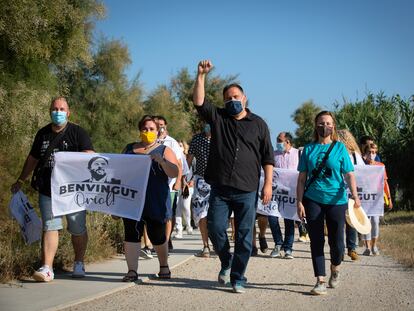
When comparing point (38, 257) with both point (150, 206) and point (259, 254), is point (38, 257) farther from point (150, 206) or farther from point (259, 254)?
point (259, 254)

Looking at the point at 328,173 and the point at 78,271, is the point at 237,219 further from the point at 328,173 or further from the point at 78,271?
the point at 78,271

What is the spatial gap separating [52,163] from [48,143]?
264 mm

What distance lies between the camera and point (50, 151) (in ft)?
25.8

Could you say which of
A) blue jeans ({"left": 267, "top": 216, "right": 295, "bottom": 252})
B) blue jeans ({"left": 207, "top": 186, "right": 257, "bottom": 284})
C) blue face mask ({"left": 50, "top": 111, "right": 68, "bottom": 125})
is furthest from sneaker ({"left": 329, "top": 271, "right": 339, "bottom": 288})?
blue face mask ({"left": 50, "top": 111, "right": 68, "bottom": 125})

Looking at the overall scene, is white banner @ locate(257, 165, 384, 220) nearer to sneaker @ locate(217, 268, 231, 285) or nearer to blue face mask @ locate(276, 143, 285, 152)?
blue face mask @ locate(276, 143, 285, 152)

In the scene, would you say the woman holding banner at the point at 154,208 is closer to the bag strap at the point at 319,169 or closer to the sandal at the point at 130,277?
the sandal at the point at 130,277

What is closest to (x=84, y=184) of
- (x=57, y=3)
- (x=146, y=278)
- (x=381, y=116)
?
(x=146, y=278)

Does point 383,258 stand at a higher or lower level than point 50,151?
lower

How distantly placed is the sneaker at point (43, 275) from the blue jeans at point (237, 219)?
2.03 meters

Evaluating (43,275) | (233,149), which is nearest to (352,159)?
(233,149)

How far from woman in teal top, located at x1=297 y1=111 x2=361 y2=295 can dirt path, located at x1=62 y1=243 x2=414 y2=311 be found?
19.2 inches

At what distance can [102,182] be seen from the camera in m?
8.17

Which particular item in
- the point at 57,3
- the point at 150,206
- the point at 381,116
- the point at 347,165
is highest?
the point at 57,3

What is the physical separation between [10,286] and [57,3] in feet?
38.4
